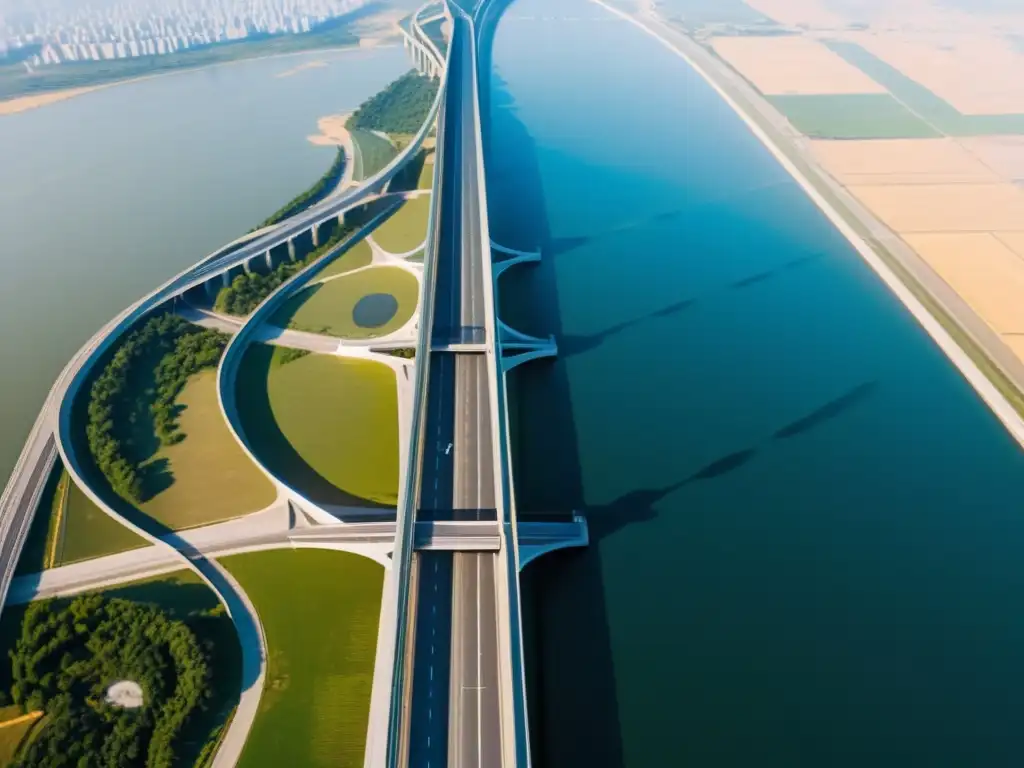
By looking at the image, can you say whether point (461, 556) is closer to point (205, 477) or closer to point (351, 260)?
point (205, 477)

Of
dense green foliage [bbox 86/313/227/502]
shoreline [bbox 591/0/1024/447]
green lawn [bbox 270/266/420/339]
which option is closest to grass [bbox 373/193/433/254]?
green lawn [bbox 270/266/420/339]

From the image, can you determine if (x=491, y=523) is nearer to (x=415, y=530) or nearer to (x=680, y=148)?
(x=415, y=530)

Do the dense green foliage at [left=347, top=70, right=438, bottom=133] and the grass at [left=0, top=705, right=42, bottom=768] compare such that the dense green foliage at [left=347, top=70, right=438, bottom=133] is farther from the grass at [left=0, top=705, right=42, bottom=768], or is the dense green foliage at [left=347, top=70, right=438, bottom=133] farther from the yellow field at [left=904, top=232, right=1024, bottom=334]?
the grass at [left=0, top=705, right=42, bottom=768]

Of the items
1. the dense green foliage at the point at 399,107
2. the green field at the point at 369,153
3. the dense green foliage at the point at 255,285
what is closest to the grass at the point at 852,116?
the dense green foliage at the point at 399,107

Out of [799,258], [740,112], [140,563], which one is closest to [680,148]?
[740,112]

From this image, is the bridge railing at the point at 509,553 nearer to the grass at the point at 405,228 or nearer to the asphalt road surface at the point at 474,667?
the asphalt road surface at the point at 474,667
